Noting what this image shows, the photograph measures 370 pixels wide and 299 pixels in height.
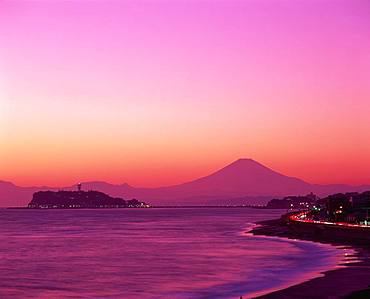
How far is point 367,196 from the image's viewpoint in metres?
148

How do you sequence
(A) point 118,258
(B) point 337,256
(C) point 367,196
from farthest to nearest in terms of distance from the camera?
(C) point 367,196
(A) point 118,258
(B) point 337,256

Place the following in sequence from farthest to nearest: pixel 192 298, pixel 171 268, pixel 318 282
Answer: pixel 171 268
pixel 318 282
pixel 192 298

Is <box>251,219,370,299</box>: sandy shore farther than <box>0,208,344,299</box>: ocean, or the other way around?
<box>0,208,344,299</box>: ocean

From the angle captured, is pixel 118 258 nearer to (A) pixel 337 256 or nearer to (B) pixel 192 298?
(A) pixel 337 256

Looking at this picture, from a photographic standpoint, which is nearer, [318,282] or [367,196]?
[318,282]

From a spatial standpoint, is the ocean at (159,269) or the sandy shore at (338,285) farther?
the ocean at (159,269)

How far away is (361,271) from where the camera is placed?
125ft

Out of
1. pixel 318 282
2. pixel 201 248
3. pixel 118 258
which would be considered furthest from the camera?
pixel 201 248

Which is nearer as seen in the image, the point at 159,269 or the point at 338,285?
the point at 338,285

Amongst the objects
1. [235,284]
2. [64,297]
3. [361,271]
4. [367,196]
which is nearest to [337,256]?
[361,271]

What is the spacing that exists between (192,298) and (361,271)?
11861 mm

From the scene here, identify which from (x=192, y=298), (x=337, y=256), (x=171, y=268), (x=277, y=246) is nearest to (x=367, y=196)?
(x=277, y=246)

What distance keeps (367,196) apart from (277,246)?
8775 centimetres

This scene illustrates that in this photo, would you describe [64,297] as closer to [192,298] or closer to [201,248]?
[192,298]
